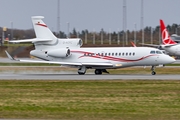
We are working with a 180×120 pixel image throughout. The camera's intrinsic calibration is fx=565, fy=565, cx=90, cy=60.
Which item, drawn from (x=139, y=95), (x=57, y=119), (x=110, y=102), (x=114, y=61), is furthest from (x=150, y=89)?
(x=114, y=61)

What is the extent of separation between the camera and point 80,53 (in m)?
52.0

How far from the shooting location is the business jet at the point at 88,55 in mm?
49250

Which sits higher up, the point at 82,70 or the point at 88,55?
the point at 88,55

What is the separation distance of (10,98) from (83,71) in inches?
937

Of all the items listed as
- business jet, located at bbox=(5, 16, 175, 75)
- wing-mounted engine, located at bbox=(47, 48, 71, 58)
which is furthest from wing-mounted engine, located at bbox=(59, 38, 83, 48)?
wing-mounted engine, located at bbox=(47, 48, 71, 58)

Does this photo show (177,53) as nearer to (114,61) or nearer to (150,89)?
(114,61)

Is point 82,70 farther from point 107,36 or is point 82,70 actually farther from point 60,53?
point 107,36

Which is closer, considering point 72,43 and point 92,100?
point 92,100

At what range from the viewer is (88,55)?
51.6 meters

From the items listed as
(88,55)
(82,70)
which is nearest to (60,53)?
(88,55)

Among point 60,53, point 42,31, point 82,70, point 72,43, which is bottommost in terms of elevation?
point 82,70

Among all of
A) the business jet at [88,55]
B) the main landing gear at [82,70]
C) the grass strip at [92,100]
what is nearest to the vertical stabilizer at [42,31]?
the business jet at [88,55]

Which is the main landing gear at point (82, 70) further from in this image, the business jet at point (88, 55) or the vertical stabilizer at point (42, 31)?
the vertical stabilizer at point (42, 31)

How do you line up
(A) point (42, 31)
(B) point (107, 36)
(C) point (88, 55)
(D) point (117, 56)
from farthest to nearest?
(B) point (107, 36) < (A) point (42, 31) < (C) point (88, 55) < (D) point (117, 56)
